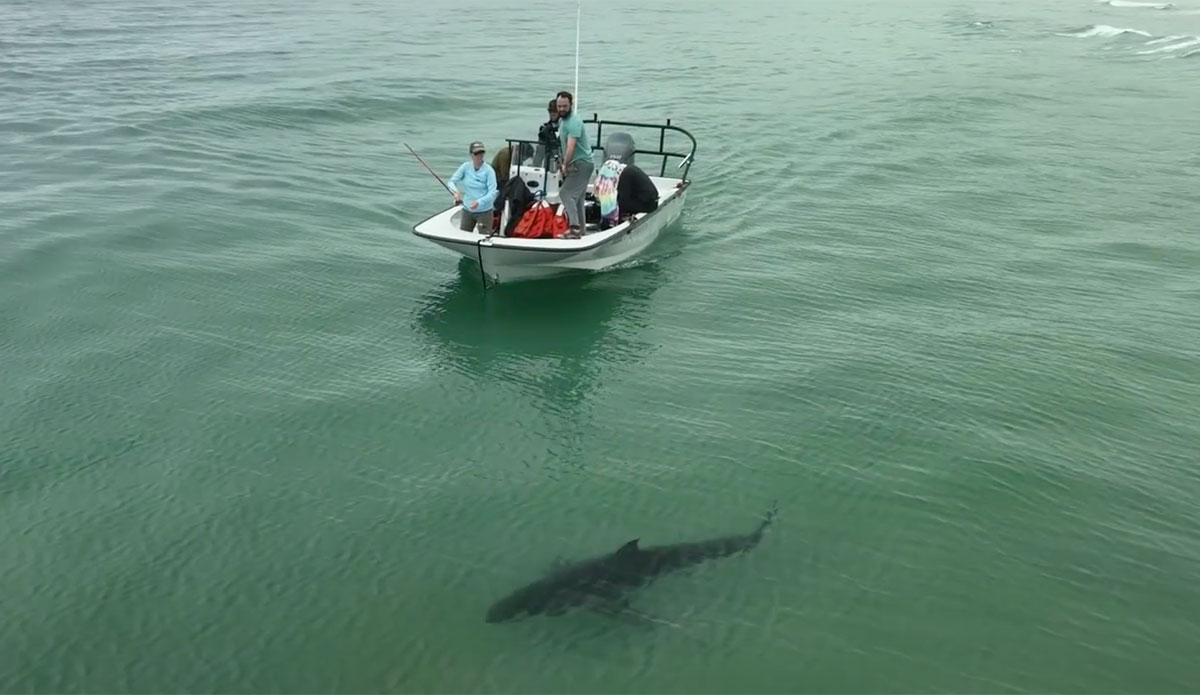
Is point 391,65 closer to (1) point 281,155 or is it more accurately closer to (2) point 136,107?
(2) point 136,107

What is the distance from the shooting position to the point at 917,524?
9.98 meters

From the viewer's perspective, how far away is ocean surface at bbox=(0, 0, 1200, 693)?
8.38 m

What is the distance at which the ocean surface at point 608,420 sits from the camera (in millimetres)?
8383

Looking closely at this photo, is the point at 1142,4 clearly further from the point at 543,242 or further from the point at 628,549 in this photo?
the point at 628,549

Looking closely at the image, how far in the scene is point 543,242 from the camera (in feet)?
48.5

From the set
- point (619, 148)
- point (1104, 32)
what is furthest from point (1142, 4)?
point (619, 148)

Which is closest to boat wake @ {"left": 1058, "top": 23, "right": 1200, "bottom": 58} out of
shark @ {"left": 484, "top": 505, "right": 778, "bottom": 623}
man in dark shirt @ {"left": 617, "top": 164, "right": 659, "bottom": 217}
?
man in dark shirt @ {"left": 617, "top": 164, "right": 659, "bottom": 217}

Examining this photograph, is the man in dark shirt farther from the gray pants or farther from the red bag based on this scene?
the red bag

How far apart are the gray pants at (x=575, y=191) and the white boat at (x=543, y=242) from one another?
1.10 ft

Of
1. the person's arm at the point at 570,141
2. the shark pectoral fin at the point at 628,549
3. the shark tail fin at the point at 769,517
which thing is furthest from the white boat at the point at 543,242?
the shark pectoral fin at the point at 628,549

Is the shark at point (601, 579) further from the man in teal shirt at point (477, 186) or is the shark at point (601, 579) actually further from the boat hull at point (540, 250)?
the man in teal shirt at point (477, 186)

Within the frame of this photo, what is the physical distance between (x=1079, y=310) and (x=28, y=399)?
1481 cm

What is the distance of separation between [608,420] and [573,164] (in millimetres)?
4917

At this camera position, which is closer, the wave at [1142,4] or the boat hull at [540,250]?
the boat hull at [540,250]
